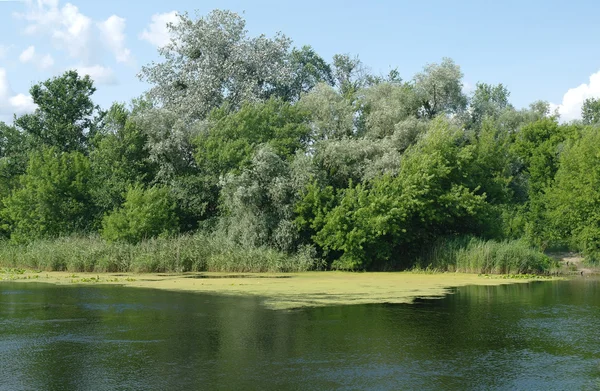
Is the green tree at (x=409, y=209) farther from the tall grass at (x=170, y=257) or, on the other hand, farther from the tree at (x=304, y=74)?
the tree at (x=304, y=74)

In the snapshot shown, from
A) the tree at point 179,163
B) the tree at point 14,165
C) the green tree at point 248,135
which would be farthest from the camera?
the tree at point 14,165

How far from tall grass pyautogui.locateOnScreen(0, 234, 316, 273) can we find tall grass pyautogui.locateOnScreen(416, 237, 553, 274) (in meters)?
6.85

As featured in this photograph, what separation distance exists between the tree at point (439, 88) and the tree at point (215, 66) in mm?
9617

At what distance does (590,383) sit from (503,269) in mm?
21874

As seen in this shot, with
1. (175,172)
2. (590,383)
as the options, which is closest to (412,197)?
(175,172)

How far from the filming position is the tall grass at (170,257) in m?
32.2

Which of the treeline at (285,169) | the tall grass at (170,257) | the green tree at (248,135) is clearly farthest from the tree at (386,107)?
the tall grass at (170,257)

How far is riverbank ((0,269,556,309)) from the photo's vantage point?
22.1 metres

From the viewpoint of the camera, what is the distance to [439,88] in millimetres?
42906

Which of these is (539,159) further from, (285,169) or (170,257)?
(170,257)

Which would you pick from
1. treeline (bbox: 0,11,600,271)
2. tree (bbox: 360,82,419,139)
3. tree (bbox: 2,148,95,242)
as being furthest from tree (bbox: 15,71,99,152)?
tree (bbox: 360,82,419,139)

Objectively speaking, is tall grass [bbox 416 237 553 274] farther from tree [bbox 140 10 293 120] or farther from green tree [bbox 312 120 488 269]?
tree [bbox 140 10 293 120]

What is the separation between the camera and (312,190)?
34.5 m

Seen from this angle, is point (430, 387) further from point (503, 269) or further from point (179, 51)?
point (179, 51)
